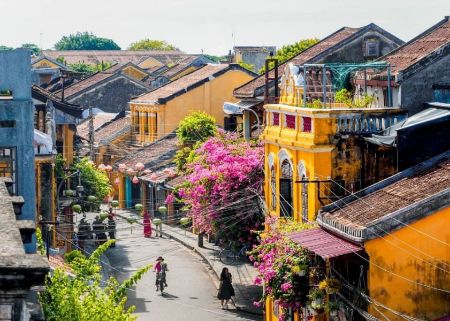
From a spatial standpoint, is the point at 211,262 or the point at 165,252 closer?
the point at 211,262

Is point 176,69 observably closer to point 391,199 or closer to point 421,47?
point 421,47

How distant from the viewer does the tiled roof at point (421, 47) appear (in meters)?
28.9

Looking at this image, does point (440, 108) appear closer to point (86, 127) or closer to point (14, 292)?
point (14, 292)

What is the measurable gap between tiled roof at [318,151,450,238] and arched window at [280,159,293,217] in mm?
4123

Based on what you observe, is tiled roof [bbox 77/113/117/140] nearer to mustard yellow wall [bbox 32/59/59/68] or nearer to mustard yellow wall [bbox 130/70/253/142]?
mustard yellow wall [bbox 130/70/253/142]

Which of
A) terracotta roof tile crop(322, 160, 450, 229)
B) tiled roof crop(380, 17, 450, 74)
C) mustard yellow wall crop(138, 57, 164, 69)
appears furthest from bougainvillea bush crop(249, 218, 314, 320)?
mustard yellow wall crop(138, 57, 164, 69)

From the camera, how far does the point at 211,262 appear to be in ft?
141

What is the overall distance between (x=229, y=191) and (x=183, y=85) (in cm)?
2575

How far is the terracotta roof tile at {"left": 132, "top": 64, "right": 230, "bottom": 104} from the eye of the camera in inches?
2329

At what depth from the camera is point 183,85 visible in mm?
61438

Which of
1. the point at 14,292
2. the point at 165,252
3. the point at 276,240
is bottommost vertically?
the point at 165,252

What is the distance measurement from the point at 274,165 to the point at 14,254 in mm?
20013

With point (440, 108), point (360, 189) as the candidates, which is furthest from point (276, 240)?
point (440, 108)

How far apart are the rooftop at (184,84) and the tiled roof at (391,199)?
109 ft
